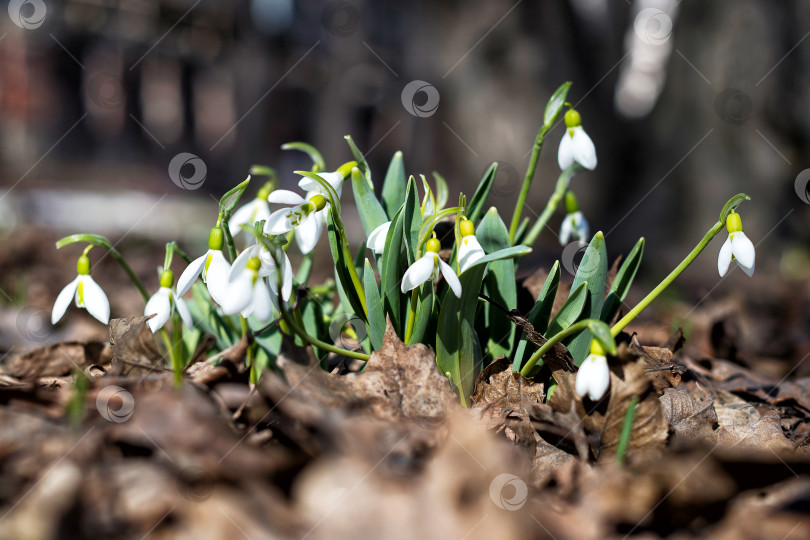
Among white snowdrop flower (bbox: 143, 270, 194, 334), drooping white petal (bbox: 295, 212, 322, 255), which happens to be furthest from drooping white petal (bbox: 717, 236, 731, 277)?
white snowdrop flower (bbox: 143, 270, 194, 334)

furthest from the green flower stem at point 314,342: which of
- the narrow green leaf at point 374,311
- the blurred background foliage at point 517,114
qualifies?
the blurred background foliage at point 517,114

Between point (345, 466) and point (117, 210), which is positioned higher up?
point (345, 466)

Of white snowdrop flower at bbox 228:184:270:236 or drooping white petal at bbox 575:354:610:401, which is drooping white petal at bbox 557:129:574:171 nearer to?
drooping white petal at bbox 575:354:610:401

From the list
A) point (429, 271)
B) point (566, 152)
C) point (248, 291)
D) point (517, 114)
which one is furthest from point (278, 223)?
point (517, 114)

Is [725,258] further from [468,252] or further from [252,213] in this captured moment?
[252,213]

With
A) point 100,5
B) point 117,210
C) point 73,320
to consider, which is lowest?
point 117,210

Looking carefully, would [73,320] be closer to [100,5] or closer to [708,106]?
[708,106]

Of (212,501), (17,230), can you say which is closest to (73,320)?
(212,501)
